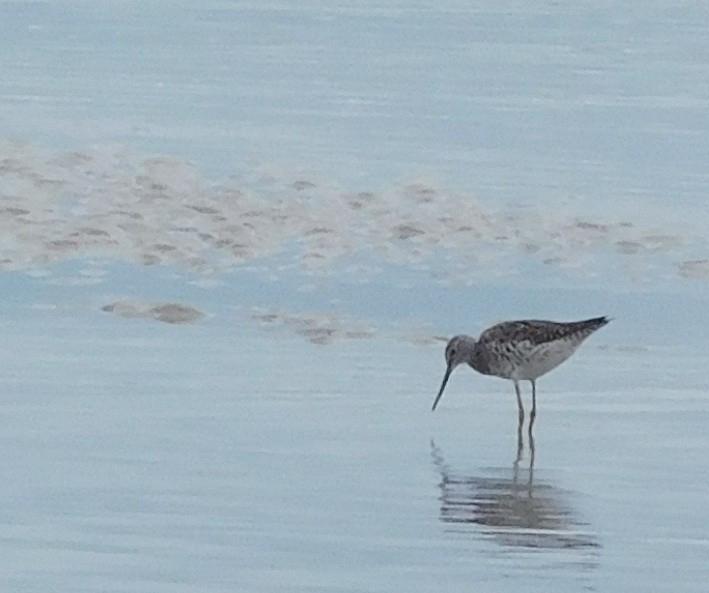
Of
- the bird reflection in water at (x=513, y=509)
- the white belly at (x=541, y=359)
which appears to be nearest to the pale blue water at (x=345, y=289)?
the bird reflection in water at (x=513, y=509)

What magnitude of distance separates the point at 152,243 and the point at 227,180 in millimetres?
1635

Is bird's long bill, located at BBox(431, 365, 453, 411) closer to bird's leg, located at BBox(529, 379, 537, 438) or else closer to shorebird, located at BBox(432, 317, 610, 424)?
shorebird, located at BBox(432, 317, 610, 424)

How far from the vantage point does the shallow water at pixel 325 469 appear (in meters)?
7.89

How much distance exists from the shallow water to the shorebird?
0.14 metres

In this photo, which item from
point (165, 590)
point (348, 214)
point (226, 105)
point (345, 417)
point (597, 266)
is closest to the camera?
point (165, 590)

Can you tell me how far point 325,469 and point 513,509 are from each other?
0.77 m

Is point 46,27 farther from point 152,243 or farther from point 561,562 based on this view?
point 561,562

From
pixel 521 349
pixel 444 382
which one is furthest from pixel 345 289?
pixel 444 382

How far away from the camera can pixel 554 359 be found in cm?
1072

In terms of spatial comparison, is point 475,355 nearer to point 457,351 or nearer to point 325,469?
point 457,351

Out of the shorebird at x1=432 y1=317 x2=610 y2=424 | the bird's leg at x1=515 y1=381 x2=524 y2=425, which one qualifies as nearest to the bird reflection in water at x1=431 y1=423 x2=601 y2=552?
the bird's leg at x1=515 y1=381 x2=524 y2=425

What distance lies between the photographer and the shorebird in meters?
10.6

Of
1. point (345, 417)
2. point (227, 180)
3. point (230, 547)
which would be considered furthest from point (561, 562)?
point (227, 180)

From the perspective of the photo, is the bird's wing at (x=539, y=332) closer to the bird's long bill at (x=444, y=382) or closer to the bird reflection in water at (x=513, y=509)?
the bird's long bill at (x=444, y=382)
